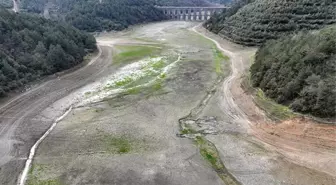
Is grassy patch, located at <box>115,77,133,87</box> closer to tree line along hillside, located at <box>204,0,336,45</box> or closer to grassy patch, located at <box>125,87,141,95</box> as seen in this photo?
grassy patch, located at <box>125,87,141,95</box>

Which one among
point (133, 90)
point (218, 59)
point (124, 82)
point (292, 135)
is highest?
point (292, 135)

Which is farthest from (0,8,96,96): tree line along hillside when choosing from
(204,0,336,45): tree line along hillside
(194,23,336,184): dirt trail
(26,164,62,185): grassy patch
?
(204,0,336,45): tree line along hillside

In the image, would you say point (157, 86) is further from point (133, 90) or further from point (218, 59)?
point (218, 59)

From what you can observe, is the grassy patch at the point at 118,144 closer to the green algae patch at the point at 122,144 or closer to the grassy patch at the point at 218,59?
the green algae patch at the point at 122,144

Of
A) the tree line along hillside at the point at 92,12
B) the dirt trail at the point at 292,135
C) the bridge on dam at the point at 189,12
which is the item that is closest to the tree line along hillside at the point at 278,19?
the dirt trail at the point at 292,135

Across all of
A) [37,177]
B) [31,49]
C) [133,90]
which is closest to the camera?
[37,177]

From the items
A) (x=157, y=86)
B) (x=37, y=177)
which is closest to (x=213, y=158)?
(x=37, y=177)

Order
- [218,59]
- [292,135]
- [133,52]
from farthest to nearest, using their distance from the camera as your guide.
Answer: [133,52] → [218,59] → [292,135]
